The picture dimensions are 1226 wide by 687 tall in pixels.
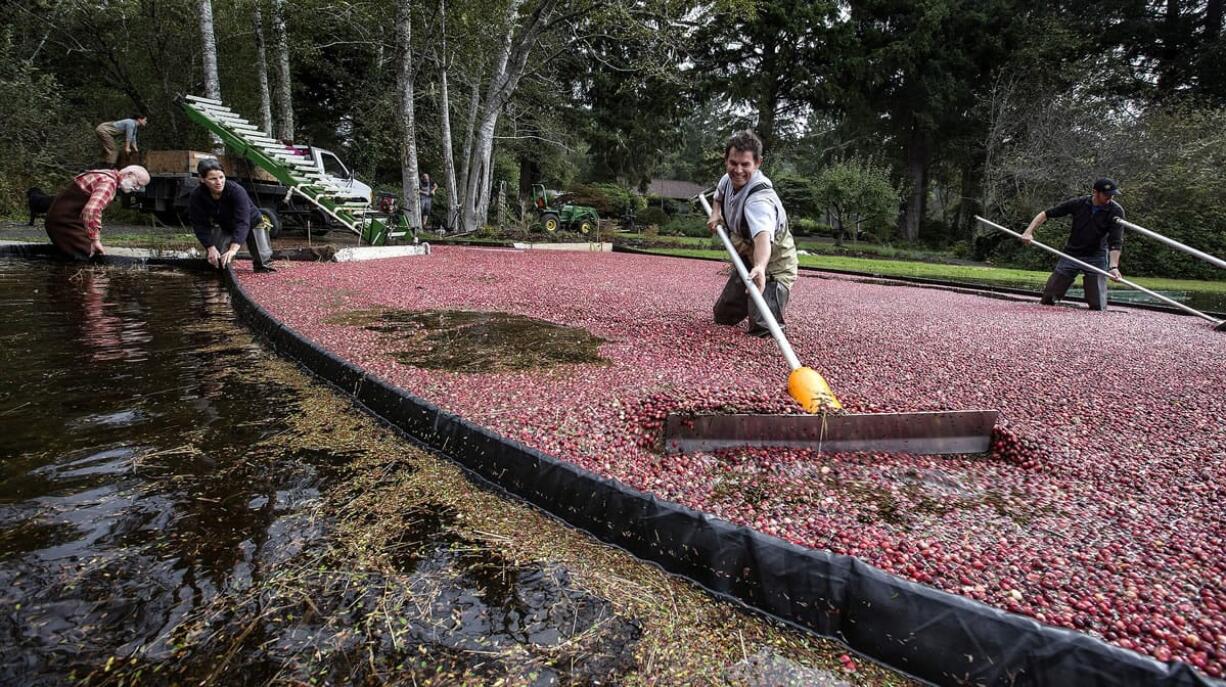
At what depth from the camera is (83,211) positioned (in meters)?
5.45

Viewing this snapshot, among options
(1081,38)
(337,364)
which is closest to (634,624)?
(337,364)

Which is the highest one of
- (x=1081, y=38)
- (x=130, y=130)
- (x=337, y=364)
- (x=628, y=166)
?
(x=1081, y=38)

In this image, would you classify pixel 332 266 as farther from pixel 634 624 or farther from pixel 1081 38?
pixel 1081 38

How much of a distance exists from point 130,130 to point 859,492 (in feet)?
41.8

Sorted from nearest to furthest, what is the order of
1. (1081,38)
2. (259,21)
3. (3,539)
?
(3,539) < (259,21) < (1081,38)

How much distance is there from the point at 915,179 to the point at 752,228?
26.2 metres

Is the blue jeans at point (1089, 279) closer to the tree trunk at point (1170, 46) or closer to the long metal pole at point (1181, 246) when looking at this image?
the long metal pole at point (1181, 246)

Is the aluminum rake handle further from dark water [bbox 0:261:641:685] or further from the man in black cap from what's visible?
the man in black cap

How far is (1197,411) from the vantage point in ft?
8.40

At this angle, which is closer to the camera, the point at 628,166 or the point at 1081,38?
the point at 1081,38

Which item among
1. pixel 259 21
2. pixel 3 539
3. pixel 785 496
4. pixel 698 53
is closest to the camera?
pixel 3 539

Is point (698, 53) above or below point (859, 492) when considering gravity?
above

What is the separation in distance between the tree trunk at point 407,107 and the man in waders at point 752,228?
8.59m

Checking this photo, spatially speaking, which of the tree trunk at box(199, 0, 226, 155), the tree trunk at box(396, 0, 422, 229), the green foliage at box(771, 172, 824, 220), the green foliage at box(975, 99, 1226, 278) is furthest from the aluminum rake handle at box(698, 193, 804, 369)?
the green foliage at box(771, 172, 824, 220)
